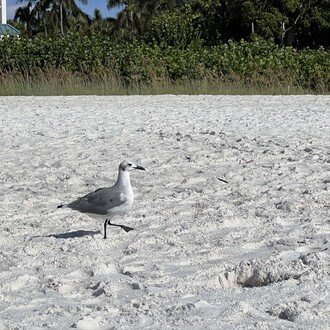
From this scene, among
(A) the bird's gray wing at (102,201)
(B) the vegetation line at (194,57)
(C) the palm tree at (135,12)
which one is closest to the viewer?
(A) the bird's gray wing at (102,201)

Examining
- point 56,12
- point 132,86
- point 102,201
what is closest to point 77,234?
point 102,201

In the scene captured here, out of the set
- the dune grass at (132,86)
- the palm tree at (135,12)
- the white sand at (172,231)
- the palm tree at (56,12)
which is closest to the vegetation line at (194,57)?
the dune grass at (132,86)

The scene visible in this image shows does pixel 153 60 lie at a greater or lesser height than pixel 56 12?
lesser

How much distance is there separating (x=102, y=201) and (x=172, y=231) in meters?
0.68

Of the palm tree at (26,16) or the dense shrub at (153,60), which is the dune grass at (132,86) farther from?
the palm tree at (26,16)

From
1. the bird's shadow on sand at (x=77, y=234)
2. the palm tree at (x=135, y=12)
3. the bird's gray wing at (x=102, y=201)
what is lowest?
the bird's shadow on sand at (x=77, y=234)

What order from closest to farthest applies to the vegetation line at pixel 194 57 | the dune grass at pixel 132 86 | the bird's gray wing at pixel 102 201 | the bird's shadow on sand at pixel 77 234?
the bird's gray wing at pixel 102 201 → the bird's shadow on sand at pixel 77 234 → the dune grass at pixel 132 86 → the vegetation line at pixel 194 57

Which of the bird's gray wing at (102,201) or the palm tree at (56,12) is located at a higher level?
the palm tree at (56,12)

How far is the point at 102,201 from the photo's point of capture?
530 centimetres

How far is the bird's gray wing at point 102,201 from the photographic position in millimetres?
5273

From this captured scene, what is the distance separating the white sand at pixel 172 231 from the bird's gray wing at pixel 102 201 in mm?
254

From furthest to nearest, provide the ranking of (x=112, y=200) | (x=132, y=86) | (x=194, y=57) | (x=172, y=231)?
(x=194, y=57)
(x=132, y=86)
(x=172, y=231)
(x=112, y=200)

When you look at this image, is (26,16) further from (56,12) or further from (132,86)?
(132,86)

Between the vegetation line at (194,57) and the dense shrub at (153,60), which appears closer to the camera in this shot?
the vegetation line at (194,57)
